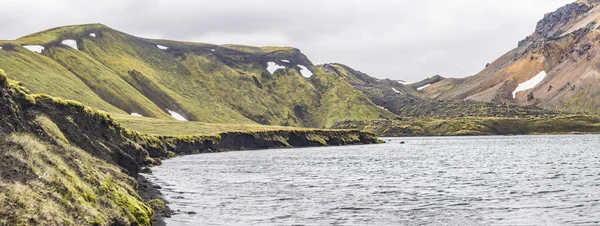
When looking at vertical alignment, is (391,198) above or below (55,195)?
below

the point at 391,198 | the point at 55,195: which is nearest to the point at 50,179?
the point at 55,195

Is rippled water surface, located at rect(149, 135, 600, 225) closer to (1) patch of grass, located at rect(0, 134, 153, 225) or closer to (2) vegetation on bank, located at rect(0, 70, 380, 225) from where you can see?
(2) vegetation on bank, located at rect(0, 70, 380, 225)

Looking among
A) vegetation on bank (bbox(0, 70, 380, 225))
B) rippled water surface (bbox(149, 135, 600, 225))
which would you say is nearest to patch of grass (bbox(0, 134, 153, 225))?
vegetation on bank (bbox(0, 70, 380, 225))

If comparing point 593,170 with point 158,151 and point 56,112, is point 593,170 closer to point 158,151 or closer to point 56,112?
point 56,112

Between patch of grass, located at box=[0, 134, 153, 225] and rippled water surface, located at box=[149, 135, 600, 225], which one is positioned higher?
patch of grass, located at box=[0, 134, 153, 225]

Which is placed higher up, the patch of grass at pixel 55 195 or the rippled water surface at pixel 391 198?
the patch of grass at pixel 55 195

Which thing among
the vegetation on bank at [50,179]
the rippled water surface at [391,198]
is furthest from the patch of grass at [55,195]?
the rippled water surface at [391,198]

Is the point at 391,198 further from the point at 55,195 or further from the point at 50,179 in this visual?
the point at 55,195

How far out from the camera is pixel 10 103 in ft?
99.1

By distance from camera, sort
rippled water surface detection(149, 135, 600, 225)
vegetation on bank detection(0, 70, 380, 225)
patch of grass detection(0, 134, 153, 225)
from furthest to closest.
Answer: rippled water surface detection(149, 135, 600, 225), vegetation on bank detection(0, 70, 380, 225), patch of grass detection(0, 134, 153, 225)

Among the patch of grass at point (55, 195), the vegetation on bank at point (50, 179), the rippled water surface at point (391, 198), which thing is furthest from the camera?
the rippled water surface at point (391, 198)

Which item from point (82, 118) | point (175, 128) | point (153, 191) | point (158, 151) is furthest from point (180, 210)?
point (175, 128)

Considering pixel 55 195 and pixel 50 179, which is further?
pixel 50 179

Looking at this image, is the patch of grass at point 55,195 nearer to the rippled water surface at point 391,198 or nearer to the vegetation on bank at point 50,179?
the vegetation on bank at point 50,179
